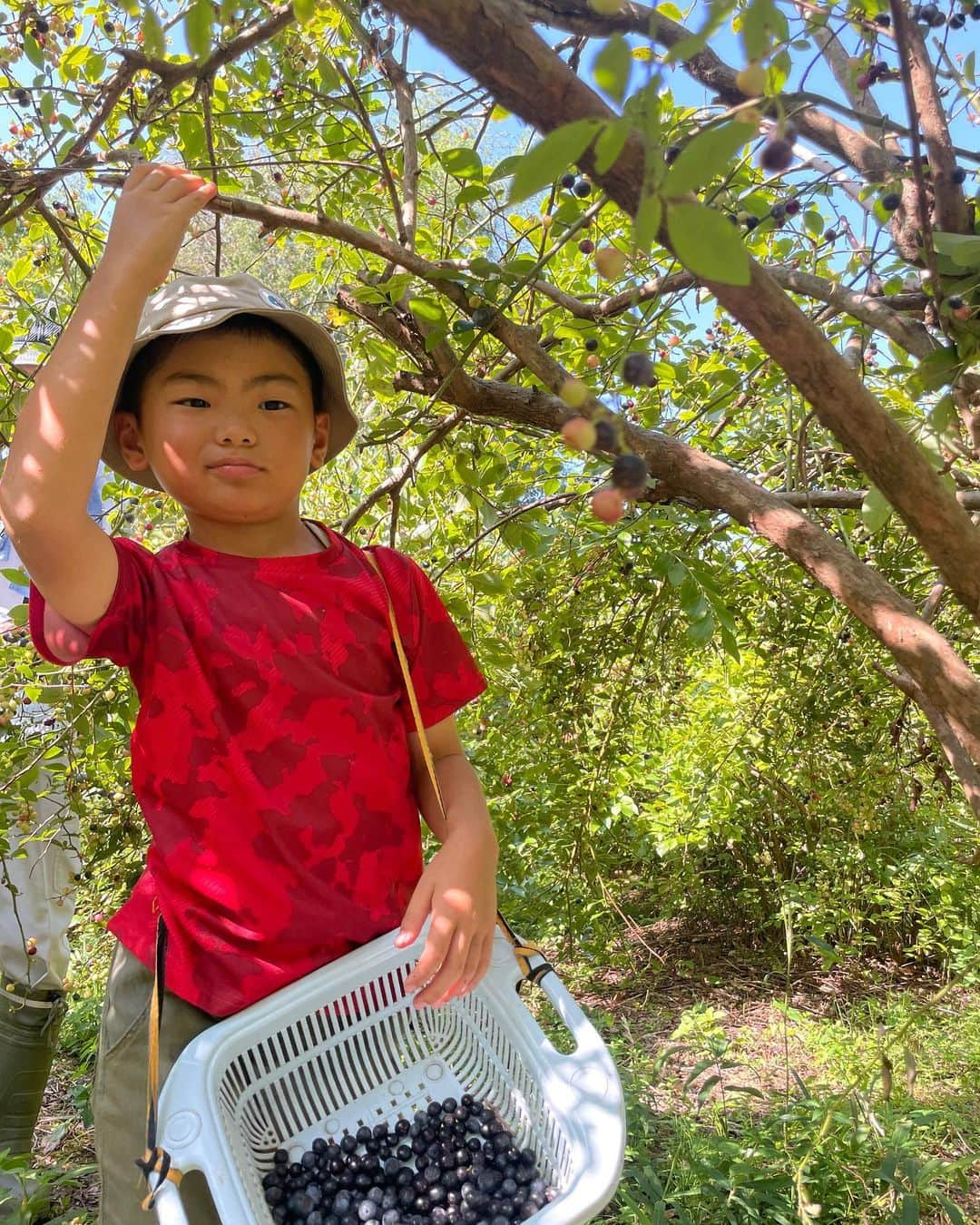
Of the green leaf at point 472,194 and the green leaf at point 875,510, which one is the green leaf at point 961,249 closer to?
the green leaf at point 875,510

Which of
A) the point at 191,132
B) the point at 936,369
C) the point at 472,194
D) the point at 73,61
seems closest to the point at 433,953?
the point at 936,369

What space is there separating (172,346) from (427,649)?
0.52 metres

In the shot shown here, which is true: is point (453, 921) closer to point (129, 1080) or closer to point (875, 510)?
point (129, 1080)

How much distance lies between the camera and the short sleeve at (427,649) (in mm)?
1338

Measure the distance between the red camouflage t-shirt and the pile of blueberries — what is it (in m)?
0.22

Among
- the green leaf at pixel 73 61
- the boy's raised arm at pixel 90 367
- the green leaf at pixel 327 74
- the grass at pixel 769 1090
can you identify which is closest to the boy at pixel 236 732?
the boy's raised arm at pixel 90 367

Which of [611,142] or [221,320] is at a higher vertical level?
[221,320]

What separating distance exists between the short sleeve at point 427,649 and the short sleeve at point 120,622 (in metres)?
0.33

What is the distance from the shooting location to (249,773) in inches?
45.9

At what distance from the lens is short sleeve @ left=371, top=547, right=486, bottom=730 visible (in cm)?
134

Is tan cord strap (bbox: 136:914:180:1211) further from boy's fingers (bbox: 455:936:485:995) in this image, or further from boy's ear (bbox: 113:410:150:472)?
A: boy's ear (bbox: 113:410:150:472)

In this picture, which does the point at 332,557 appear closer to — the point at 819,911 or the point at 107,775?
the point at 107,775

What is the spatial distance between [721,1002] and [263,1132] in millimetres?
2356

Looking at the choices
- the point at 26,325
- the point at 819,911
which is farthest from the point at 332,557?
the point at 819,911
